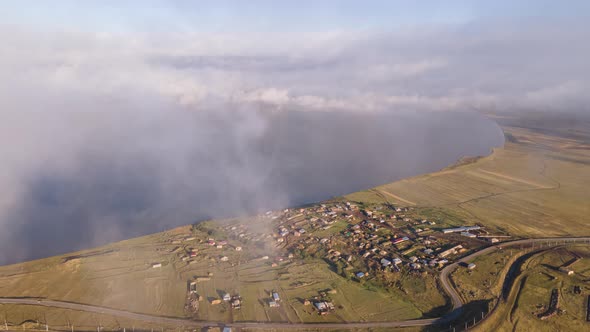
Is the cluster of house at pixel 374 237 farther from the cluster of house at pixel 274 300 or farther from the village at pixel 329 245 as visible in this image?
the cluster of house at pixel 274 300

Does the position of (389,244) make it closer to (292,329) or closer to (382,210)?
(382,210)

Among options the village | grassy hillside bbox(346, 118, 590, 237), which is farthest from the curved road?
grassy hillside bbox(346, 118, 590, 237)

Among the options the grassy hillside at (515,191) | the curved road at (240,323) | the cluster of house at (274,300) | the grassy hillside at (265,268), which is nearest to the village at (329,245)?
the cluster of house at (274,300)

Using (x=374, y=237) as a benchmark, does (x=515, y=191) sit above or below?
below

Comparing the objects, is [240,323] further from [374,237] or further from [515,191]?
[515,191]

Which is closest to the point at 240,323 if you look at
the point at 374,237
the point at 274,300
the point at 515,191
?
the point at 274,300

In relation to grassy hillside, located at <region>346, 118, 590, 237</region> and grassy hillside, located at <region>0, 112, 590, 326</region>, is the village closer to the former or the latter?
grassy hillside, located at <region>0, 112, 590, 326</region>

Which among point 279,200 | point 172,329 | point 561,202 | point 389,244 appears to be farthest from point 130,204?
point 561,202

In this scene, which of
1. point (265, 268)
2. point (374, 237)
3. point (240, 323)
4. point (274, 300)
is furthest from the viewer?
point (374, 237)

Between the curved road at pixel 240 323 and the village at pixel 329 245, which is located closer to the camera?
the curved road at pixel 240 323
